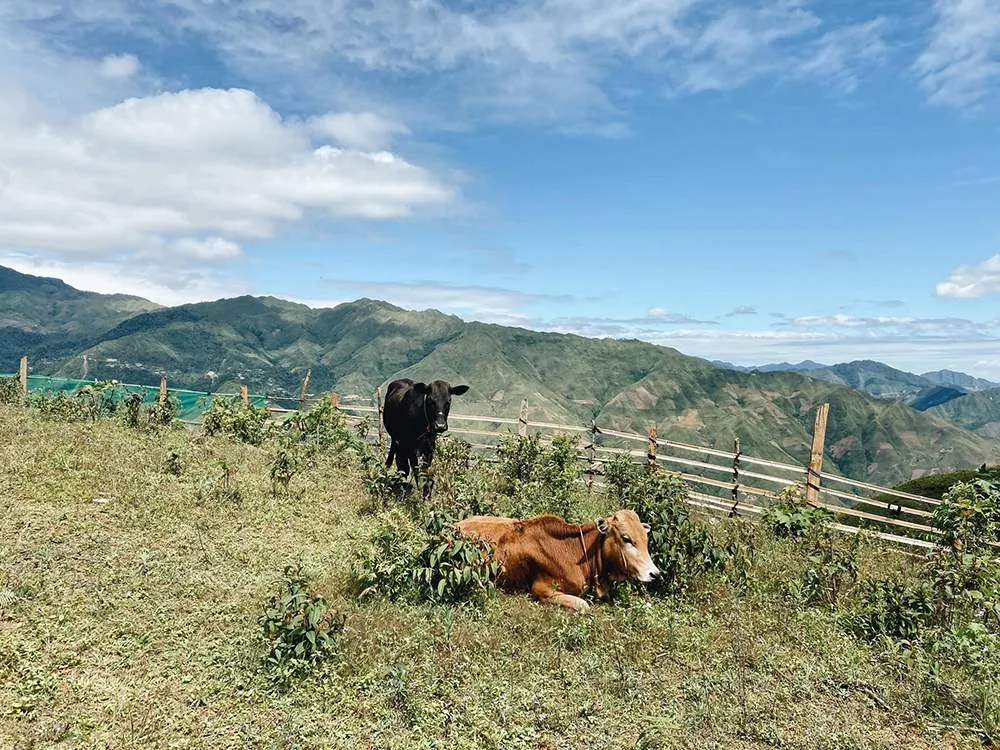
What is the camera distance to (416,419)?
14.6 metres

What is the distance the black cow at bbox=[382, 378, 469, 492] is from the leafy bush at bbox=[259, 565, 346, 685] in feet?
23.9

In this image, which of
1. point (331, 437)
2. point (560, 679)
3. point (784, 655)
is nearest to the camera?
point (560, 679)

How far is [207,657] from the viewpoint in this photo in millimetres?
6230

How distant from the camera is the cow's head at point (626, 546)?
805cm

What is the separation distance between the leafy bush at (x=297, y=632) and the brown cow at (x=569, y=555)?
2.29 metres

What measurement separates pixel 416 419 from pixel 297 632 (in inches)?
337

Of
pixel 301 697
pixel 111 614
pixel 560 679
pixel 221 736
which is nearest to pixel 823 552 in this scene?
pixel 560 679

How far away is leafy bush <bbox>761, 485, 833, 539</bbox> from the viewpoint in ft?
37.3

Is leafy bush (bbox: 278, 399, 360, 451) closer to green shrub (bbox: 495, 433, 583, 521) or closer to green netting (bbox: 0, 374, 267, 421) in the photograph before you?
green netting (bbox: 0, 374, 267, 421)

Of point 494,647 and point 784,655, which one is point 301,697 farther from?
point 784,655

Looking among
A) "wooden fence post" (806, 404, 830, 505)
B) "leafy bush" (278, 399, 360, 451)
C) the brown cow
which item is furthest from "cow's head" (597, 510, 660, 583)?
"leafy bush" (278, 399, 360, 451)

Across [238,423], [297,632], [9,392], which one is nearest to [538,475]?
[297,632]

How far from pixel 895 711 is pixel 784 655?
108 centimetres

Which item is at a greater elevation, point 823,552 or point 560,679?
point 823,552
